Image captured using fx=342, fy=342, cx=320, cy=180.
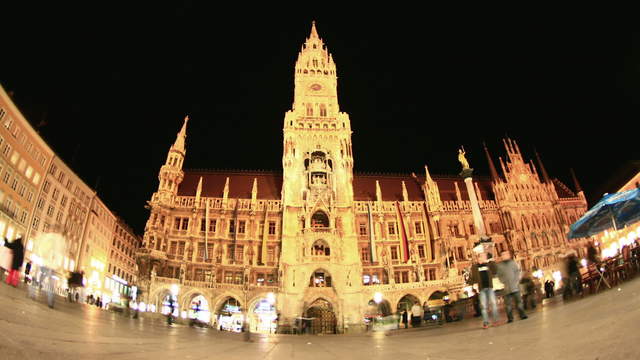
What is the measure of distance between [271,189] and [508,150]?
4144 centimetres

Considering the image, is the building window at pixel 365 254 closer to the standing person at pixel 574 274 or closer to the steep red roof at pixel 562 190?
the standing person at pixel 574 274

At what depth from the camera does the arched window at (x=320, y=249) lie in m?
44.5

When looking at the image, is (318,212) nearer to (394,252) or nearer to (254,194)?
(254,194)

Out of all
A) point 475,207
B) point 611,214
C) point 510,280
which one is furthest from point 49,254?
point 611,214

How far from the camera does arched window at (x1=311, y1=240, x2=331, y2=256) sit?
44.5 meters

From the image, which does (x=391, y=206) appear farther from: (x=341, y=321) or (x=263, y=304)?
(x=263, y=304)

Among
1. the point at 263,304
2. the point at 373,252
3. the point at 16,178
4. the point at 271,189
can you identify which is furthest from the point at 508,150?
the point at 16,178

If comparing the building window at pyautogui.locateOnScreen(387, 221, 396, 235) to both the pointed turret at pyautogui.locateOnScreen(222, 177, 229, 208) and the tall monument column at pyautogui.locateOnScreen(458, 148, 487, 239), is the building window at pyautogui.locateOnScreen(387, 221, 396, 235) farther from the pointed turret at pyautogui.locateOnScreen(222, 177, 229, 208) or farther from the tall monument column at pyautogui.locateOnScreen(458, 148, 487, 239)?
the pointed turret at pyautogui.locateOnScreen(222, 177, 229, 208)

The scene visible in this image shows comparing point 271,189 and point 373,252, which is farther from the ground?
point 271,189

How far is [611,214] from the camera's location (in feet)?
63.5

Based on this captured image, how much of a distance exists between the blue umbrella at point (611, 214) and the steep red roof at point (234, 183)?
38849 mm

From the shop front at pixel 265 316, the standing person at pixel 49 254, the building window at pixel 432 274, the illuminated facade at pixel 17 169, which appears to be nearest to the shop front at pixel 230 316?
the shop front at pixel 265 316

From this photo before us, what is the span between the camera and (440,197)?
55.1 meters

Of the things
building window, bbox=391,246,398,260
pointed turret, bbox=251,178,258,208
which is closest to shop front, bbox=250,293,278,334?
pointed turret, bbox=251,178,258,208
